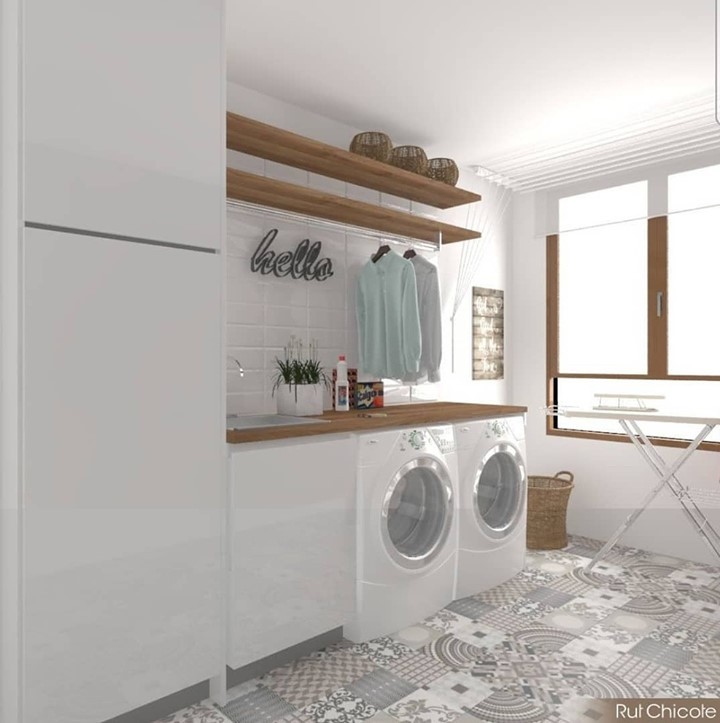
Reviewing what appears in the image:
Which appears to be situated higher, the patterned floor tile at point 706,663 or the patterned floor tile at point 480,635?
the patterned floor tile at point 706,663

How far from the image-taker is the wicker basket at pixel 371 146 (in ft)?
9.53

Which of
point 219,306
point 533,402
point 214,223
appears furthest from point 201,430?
point 533,402

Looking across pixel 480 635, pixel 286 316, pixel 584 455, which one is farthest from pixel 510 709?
pixel 584 455

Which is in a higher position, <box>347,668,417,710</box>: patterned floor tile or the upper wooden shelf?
the upper wooden shelf

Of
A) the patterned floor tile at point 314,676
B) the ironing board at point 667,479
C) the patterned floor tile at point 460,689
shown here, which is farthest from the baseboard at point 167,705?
the ironing board at point 667,479

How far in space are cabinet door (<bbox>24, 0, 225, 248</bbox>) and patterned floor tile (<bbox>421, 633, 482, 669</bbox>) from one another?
5.54ft

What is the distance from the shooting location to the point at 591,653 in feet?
7.38

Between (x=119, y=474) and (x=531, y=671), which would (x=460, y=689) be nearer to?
(x=531, y=671)

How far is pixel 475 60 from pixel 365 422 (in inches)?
63.1

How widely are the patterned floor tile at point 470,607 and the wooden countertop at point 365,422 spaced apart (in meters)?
0.83

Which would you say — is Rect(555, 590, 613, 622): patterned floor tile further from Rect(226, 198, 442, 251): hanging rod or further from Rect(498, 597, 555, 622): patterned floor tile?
Rect(226, 198, 442, 251): hanging rod

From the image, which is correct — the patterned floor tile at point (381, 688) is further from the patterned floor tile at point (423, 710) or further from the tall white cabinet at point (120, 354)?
the tall white cabinet at point (120, 354)

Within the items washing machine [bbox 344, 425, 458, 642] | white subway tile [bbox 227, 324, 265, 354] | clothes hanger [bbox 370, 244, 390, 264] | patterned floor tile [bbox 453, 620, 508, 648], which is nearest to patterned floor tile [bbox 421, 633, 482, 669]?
patterned floor tile [bbox 453, 620, 508, 648]

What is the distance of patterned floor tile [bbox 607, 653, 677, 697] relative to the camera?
2.04 metres
